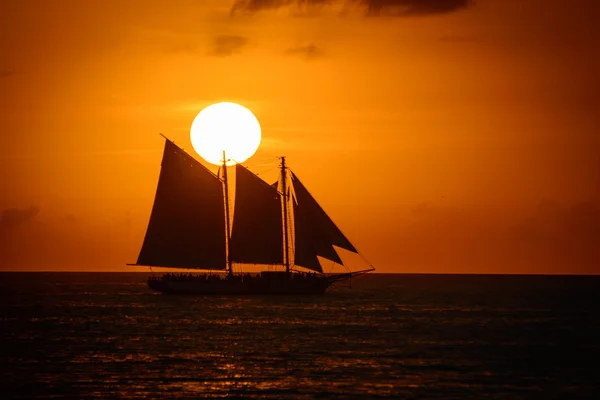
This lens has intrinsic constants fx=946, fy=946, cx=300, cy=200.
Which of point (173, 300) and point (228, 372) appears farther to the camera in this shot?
point (173, 300)

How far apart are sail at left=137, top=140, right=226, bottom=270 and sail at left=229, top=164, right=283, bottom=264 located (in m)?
3.64

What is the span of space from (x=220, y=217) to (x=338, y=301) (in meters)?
18.7

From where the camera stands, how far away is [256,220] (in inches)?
4589

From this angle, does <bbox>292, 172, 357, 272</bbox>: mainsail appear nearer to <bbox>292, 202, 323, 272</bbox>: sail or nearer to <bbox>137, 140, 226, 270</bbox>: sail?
<bbox>292, 202, 323, 272</bbox>: sail

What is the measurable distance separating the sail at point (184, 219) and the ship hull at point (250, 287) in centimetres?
454

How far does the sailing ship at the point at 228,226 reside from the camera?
114m

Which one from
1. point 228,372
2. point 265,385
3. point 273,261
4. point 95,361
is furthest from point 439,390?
point 273,261

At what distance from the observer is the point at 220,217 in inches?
4766

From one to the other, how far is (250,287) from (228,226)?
28.8ft

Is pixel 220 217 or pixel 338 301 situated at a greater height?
pixel 220 217

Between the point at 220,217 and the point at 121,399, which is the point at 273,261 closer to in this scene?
the point at 220,217

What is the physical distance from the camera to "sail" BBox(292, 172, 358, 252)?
107375 mm

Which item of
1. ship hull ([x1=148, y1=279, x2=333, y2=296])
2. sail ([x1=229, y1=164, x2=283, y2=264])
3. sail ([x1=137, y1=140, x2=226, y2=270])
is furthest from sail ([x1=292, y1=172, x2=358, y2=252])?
sail ([x1=137, y1=140, x2=226, y2=270])

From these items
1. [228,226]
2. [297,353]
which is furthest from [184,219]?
[297,353]
